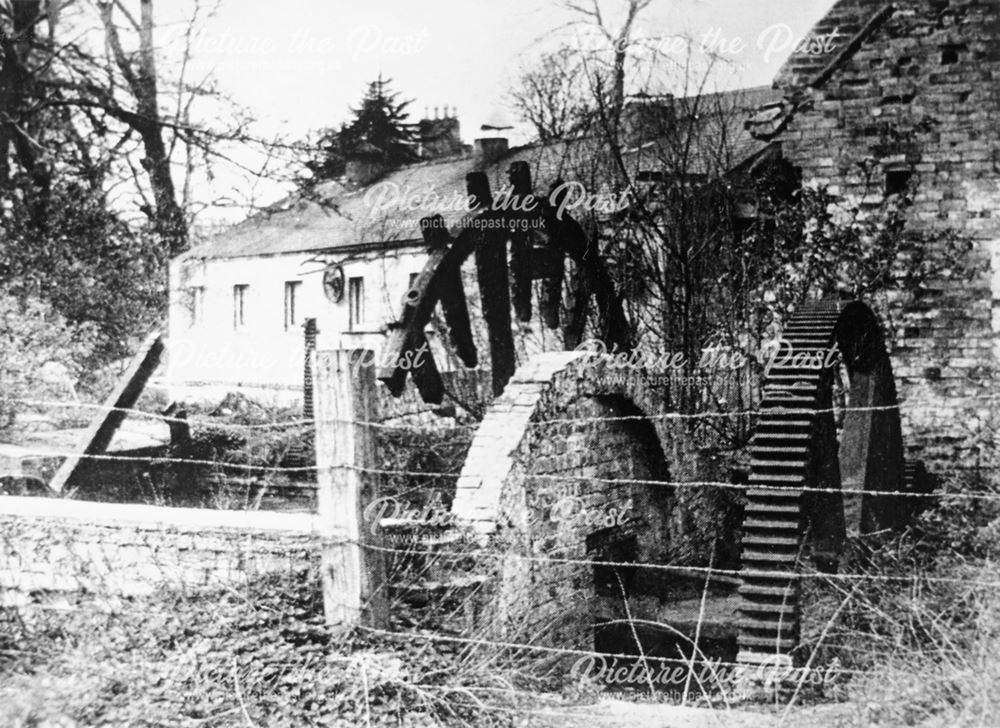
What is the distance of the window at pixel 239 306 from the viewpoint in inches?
1168

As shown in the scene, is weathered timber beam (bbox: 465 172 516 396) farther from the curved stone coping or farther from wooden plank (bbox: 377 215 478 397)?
the curved stone coping


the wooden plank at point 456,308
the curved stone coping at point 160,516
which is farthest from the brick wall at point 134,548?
the wooden plank at point 456,308

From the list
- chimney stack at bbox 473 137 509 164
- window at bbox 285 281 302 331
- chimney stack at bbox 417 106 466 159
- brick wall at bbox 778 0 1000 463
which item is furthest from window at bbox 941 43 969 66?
chimney stack at bbox 417 106 466 159

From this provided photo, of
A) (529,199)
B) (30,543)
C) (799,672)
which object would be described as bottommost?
(799,672)

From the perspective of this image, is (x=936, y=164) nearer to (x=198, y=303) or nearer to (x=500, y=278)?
(x=500, y=278)

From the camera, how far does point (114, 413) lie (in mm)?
12719

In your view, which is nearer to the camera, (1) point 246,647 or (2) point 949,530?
(1) point 246,647

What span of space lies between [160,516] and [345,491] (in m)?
1.45

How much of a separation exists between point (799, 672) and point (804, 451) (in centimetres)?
135

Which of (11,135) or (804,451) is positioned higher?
(11,135)

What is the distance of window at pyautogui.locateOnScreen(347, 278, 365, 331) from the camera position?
86.0ft

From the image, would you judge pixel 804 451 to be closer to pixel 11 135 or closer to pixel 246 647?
pixel 246 647

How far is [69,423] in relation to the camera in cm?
1574

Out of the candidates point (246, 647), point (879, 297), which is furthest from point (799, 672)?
point (879, 297)
